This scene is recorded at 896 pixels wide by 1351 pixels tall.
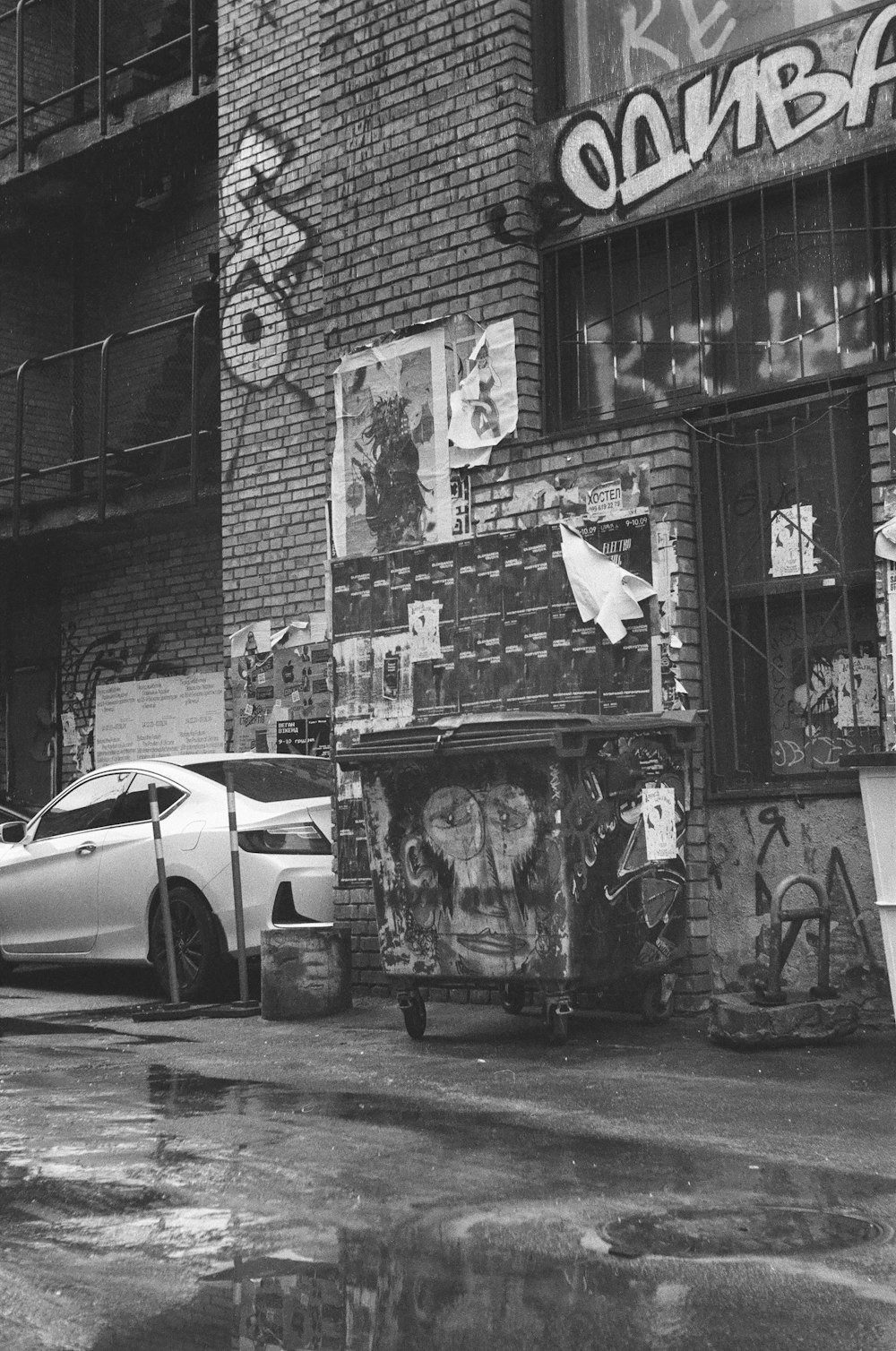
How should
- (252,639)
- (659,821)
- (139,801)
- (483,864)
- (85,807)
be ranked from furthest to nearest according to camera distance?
(252,639)
(85,807)
(139,801)
(659,821)
(483,864)

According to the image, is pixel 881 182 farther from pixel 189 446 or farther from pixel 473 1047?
pixel 189 446

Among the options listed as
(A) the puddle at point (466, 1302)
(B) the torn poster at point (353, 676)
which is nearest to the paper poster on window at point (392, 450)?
(B) the torn poster at point (353, 676)

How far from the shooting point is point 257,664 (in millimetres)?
11070

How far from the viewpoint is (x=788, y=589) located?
7703 mm

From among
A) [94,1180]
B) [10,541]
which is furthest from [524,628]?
[10,541]

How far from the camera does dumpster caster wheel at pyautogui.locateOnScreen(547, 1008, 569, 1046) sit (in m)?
6.93

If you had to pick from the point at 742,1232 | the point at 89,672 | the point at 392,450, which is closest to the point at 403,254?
the point at 392,450

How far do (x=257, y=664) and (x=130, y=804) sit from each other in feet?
4.96

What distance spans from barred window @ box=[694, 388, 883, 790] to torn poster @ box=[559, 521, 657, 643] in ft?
1.12

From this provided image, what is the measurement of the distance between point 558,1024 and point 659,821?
1027 mm

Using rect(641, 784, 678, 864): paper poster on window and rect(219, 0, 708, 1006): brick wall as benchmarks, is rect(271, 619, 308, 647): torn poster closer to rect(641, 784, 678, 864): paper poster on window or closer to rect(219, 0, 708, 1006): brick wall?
rect(219, 0, 708, 1006): brick wall

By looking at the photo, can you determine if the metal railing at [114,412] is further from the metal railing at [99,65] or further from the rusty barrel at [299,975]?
the rusty barrel at [299,975]

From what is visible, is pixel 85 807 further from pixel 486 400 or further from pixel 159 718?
pixel 159 718

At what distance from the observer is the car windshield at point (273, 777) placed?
948 cm
